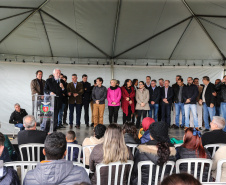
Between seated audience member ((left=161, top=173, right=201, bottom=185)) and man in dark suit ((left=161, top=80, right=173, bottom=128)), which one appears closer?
seated audience member ((left=161, top=173, right=201, bottom=185))

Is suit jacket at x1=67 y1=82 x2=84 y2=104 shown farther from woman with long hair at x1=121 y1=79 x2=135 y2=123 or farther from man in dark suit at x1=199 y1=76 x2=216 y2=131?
man in dark suit at x1=199 y1=76 x2=216 y2=131

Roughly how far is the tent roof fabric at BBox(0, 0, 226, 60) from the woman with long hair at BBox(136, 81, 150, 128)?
181cm

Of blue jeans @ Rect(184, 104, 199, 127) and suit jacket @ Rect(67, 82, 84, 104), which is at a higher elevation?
suit jacket @ Rect(67, 82, 84, 104)

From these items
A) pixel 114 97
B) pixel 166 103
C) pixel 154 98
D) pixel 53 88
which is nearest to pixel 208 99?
pixel 166 103

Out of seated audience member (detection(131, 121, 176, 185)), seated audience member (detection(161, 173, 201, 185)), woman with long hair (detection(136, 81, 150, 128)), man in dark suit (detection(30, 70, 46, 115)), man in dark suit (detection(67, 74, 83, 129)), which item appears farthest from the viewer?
woman with long hair (detection(136, 81, 150, 128))

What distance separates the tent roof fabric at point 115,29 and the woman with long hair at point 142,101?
181 centimetres

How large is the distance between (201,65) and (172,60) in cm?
113

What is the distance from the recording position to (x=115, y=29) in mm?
7582

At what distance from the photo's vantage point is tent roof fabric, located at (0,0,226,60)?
6586mm

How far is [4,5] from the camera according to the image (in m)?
6.06

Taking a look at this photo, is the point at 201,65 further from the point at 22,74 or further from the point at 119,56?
the point at 22,74

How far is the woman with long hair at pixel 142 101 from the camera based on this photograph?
7445 mm

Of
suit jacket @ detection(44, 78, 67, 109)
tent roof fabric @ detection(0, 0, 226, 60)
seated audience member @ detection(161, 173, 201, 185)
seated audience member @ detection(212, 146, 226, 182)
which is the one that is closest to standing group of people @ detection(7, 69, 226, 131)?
suit jacket @ detection(44, 78, 67, 109)

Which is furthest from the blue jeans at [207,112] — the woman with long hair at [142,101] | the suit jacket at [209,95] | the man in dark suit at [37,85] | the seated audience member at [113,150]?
the seated audience member at [113,150]
